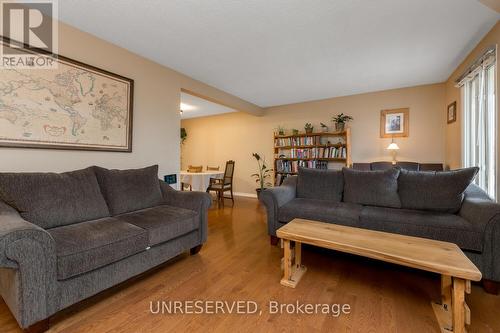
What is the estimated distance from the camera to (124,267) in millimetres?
1603

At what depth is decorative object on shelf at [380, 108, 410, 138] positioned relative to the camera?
4.11 metres

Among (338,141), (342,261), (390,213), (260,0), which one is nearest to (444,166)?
(338,141)

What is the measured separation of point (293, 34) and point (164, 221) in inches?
88.6

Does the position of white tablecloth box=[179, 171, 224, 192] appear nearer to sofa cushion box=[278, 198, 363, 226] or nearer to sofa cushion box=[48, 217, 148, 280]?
sofa cushion box=[278, 198, 363, 226]

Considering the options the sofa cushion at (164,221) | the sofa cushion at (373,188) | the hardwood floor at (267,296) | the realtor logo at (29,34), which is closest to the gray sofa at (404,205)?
the sofa cushion at (373,188)

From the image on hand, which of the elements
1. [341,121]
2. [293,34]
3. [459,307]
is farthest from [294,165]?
[459,307]

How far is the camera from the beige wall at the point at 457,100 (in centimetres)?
237

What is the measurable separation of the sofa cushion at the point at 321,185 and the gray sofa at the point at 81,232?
1317mm

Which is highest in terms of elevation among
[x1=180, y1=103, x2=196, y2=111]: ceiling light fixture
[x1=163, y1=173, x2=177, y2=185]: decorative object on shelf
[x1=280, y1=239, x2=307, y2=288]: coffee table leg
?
[x1=180, y1=103, x2=196, y2=111]: ceiling light fixture

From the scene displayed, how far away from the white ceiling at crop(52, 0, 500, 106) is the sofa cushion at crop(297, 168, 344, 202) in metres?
1.51

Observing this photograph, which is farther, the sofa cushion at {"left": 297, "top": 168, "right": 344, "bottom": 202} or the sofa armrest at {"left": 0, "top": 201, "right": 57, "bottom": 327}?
the sofa cushion at {"left": 297, "top": 168, "right": 344, "bottom": 202}

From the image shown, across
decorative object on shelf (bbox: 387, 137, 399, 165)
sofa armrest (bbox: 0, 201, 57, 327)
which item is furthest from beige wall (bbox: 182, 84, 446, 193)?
sofa armrest (bbox: 0, 201, 57, 327)

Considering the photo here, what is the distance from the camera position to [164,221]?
188cm

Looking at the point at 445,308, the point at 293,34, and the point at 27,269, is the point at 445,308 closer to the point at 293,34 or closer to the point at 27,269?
the point at 27,269
